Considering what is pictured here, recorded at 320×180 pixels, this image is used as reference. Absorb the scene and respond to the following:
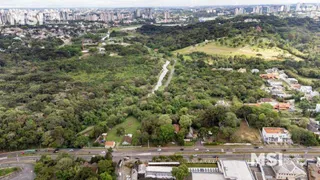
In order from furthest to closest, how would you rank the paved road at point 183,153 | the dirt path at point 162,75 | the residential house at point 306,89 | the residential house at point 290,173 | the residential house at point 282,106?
the dirt path at point 162,75, the residential house at point 306,89, the residential house at point 282,106, the paved road at point 183,153, the residential house at point 290,173

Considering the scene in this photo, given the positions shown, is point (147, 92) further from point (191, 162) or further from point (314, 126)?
point (314, 126)

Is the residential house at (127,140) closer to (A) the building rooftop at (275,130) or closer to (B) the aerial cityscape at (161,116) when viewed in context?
(B) the aerial cityscape at (161,116)

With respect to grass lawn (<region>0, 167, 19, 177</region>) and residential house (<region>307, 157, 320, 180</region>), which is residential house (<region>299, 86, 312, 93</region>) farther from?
grass lawn (<region>0, 167, 19, 177</region>)

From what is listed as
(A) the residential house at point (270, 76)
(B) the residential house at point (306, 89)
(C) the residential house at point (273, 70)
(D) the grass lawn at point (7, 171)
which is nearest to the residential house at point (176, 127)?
(D) the grass lawn at point (7, 171)

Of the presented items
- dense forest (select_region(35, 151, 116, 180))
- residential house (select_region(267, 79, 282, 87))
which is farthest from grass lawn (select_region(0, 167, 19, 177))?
residential house (select_region(267, 79, 282, 87))

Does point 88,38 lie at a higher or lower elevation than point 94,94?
higher

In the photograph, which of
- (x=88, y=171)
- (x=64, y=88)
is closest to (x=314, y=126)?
(x=88, y=171)
